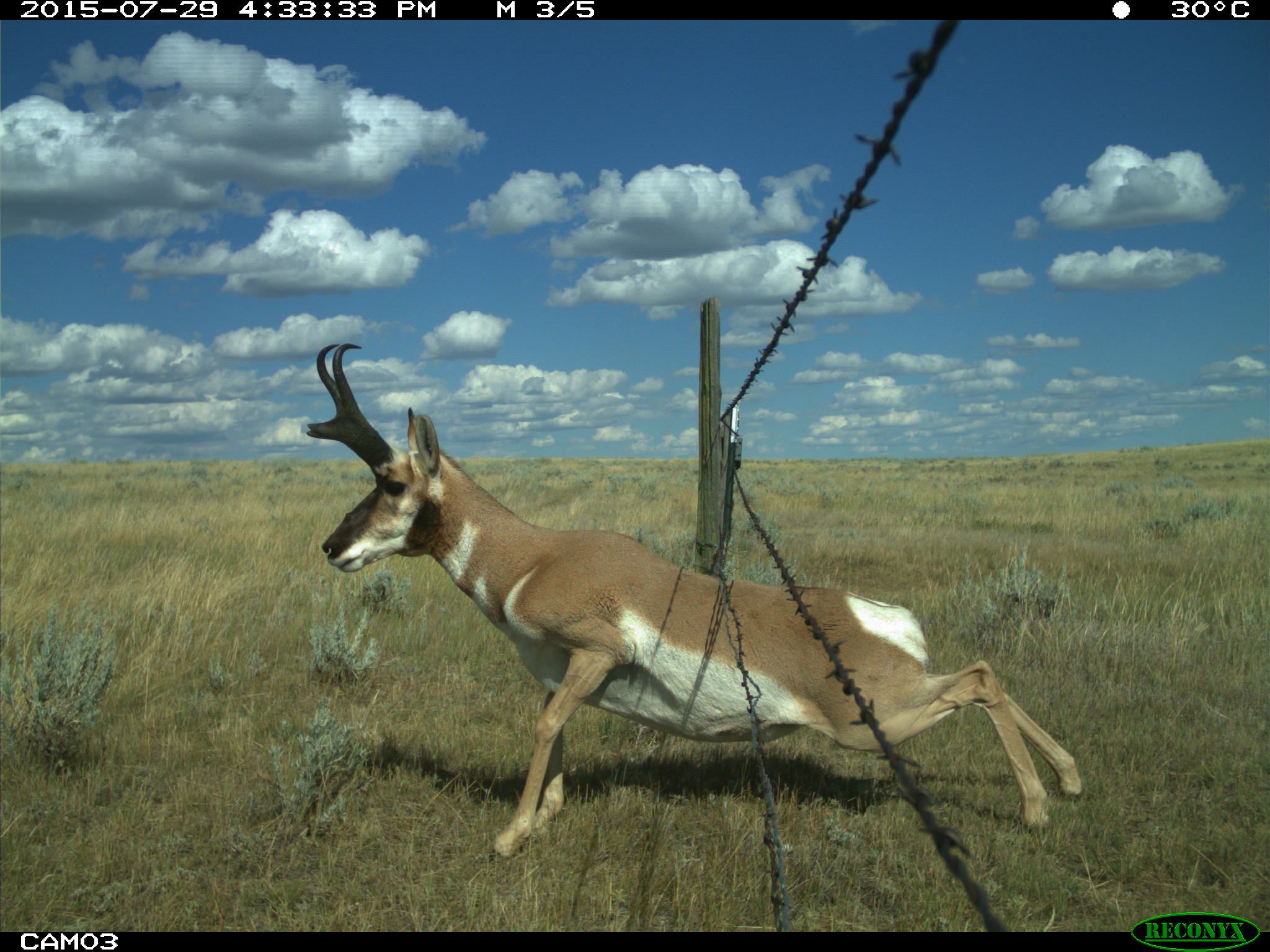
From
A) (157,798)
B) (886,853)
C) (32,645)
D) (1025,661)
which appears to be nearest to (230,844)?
(157,798)

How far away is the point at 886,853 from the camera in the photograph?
12.8ft

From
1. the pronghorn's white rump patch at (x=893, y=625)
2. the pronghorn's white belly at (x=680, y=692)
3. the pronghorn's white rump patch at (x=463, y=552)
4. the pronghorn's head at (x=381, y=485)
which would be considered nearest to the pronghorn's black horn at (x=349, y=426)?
the pronghorn's head at (x=381, y=485)

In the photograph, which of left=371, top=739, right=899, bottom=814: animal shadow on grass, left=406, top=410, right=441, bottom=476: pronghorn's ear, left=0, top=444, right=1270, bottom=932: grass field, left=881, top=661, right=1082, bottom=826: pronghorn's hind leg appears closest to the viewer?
left=0, top=444, right=1270, bottom=932: grass field

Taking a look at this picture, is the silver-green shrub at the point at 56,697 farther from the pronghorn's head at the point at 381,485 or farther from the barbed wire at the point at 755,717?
the barbed wire at the point at 755,717

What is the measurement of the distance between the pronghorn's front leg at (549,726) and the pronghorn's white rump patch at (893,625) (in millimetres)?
1320

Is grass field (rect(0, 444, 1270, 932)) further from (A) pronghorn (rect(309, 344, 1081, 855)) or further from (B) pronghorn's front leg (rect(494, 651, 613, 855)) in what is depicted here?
(A) pronghorn (rect(309, 344, 1081, 855))

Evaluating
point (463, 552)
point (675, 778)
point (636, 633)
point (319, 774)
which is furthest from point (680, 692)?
point (319, 774)

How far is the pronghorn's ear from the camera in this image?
410 cm

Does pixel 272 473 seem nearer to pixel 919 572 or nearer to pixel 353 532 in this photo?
pixel 919 572

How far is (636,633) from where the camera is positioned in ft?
12.9

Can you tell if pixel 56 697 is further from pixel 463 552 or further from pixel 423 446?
pixel 423 446

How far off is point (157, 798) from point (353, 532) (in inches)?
79.3

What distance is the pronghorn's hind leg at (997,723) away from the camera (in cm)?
383
